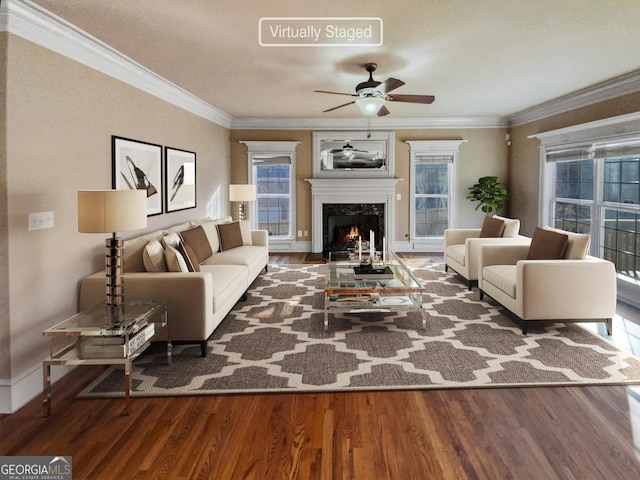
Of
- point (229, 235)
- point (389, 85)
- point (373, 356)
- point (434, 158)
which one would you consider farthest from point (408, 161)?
point (373, 356)

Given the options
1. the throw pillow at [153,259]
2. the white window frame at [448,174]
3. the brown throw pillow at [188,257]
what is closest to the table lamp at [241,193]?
the brown throw pillow at [188,257]

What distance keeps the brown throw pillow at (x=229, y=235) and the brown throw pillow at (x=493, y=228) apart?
134 inches

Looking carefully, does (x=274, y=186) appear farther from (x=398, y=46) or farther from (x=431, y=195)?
(x=398, y=46)

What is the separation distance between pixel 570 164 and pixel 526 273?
3351 millimetres

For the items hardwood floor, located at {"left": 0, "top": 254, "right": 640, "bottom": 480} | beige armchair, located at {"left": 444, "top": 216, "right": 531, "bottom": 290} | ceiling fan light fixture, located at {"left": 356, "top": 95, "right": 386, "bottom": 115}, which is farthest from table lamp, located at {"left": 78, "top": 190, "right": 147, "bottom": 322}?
beige armchair, located at {"left": 444, "top": 216, "right": 531, "bottom": 290}

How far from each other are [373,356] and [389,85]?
2.50 meters

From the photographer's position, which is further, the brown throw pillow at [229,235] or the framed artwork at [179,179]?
the brown throw pillow at [229,235]

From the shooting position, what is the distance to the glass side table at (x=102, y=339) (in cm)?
262

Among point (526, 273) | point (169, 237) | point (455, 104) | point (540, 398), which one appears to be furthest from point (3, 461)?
point (455, 104)

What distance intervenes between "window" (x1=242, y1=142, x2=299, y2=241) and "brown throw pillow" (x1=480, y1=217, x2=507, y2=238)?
3.73m

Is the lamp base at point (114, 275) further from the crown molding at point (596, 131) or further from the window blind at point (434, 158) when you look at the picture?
the window blind at point (434, 158)

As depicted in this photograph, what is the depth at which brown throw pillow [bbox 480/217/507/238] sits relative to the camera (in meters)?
5.94

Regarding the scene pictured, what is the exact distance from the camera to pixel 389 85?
4250 millimetres

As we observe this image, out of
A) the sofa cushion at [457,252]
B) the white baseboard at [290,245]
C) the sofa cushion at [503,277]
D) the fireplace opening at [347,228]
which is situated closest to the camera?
the sofa cushion at [503,277]
